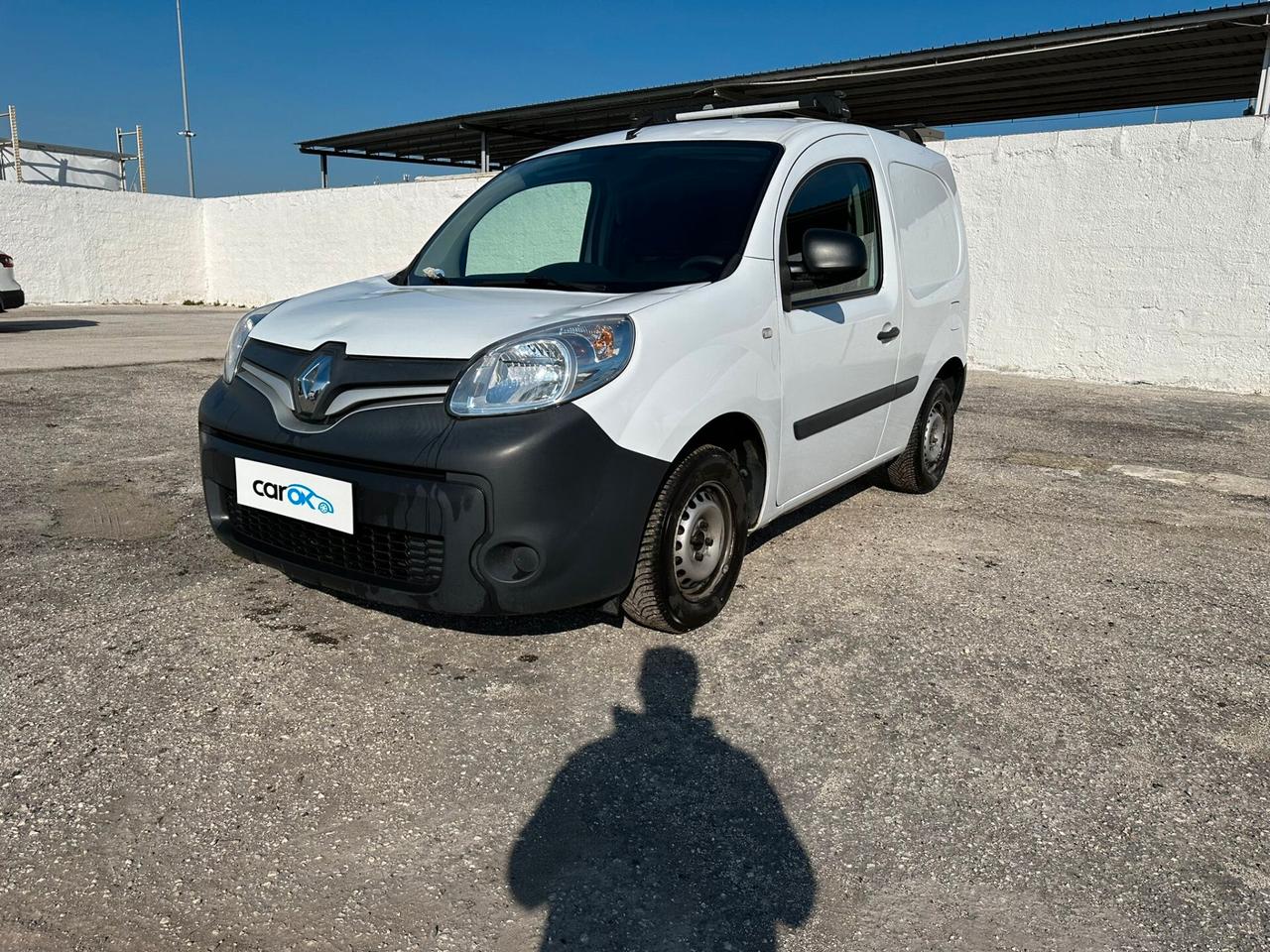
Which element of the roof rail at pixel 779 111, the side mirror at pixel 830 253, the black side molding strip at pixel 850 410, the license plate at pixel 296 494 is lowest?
the license plate at pixel 296 494

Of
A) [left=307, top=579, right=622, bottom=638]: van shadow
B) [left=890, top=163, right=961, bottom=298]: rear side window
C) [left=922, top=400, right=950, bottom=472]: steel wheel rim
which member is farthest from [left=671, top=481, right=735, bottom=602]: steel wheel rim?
[left=922, top=400, right=950, bottom=472]: steel wheel rim

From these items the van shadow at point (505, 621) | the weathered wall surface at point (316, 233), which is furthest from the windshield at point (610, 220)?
the weathered wall surface at point (316, 233)

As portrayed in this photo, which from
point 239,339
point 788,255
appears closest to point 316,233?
point 239,339

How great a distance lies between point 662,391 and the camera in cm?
277

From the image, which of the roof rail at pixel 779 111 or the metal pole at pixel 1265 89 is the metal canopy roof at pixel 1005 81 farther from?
the roof rail at pixel 779 111

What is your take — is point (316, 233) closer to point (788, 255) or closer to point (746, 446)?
point (788, 255)

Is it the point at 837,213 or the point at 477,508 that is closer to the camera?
the point at 477,508

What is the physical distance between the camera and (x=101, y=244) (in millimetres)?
19609

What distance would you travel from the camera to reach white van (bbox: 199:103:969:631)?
2.59 m

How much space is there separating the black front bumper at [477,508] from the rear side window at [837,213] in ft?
3.92

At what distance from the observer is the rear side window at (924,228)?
4.27 meters

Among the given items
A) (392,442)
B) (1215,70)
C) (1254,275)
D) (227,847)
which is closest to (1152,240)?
(1254,275)

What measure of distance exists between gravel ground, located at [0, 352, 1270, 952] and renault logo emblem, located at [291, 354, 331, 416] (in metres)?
0.81

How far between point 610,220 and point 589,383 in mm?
1333
